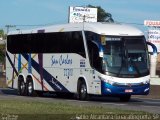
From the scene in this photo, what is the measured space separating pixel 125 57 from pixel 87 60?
1.93 metres

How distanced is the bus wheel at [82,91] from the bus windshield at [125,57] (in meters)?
1.99

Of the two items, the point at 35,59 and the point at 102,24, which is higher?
the point at 102,24

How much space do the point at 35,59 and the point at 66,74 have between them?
3.35 metres

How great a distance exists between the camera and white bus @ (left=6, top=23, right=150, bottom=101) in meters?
28.8

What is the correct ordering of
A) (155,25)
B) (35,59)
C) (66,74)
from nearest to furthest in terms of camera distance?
(66,74) < (35,59) < (155,25)

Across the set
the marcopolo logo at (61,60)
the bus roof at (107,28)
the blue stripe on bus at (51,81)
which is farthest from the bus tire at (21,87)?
the bus roof at (107,28)

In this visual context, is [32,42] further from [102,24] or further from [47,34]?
[102,24]

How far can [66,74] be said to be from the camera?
105 ft

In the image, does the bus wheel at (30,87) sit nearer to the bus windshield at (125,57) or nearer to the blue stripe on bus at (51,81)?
the blue stripe on bus at (51,81)

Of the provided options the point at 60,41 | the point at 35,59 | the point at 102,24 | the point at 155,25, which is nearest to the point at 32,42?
the point at 35,59

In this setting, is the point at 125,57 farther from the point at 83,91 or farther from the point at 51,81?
the point at 51,81

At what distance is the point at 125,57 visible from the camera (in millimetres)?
28797

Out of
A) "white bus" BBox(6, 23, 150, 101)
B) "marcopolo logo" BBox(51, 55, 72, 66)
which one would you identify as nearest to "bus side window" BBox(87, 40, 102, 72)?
"white bus" BBox(6, 23, 150, 101)

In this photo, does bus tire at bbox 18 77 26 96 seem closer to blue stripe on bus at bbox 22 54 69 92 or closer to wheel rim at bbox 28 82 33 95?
wheel rim at bbox 28 82 33 95
